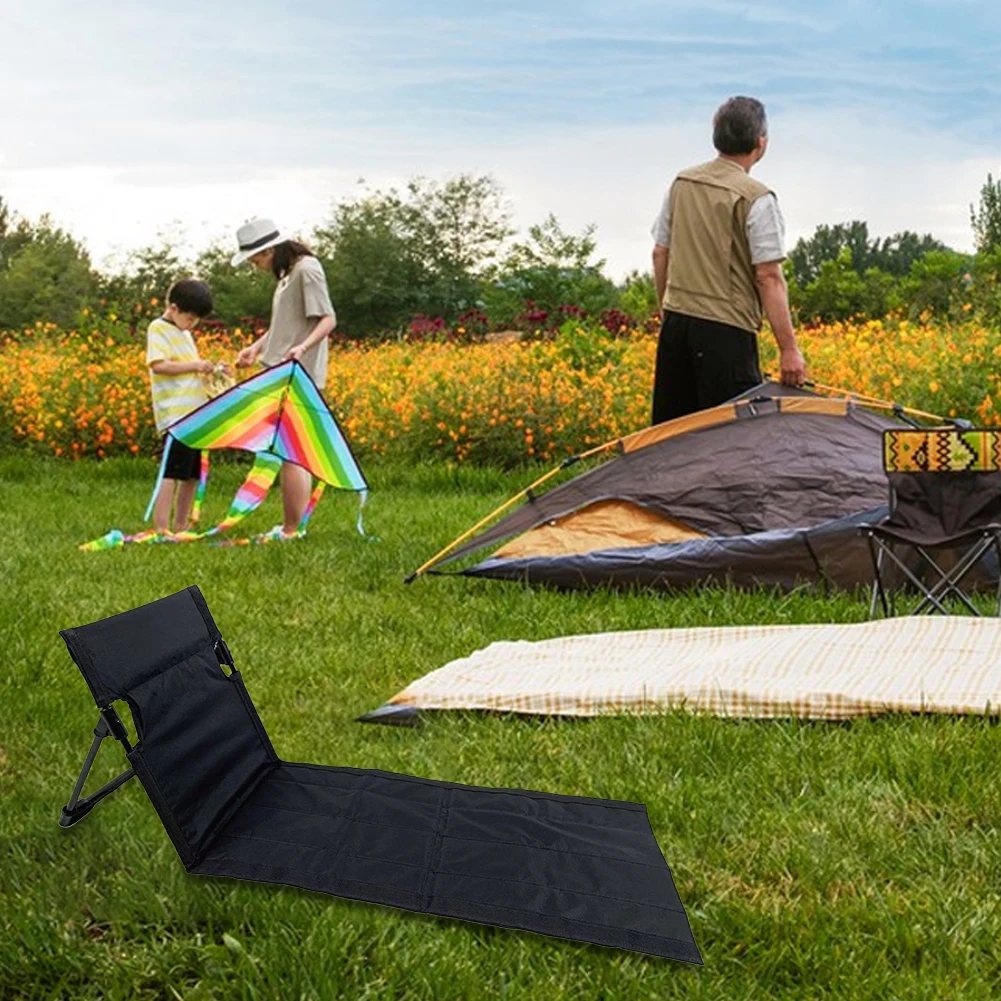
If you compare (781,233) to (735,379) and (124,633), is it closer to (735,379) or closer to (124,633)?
(735,379)

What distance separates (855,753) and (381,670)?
1.64 meters

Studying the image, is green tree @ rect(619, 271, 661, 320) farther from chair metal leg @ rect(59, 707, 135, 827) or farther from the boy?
chair metal leg @ rect(59, 707, 135, 827)

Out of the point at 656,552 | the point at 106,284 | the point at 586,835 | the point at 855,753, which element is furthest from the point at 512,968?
Result: the point at 106,284

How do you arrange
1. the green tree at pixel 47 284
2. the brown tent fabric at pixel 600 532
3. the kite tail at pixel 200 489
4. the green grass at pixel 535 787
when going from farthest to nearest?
1. the green tree at pixel 47 284
2. the kite tail at pixel 200 489
3. the brown tent fabric at pixel 600 532
4. the green grass at pixel 535 787

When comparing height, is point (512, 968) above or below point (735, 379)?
below

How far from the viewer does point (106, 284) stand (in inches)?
1043

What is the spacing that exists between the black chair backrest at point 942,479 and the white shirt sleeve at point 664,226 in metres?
1.51

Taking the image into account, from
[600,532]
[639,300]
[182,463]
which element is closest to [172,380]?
[182,463]

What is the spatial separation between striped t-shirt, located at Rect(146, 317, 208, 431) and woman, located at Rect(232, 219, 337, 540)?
310 millimetres

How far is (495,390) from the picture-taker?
9.88 m

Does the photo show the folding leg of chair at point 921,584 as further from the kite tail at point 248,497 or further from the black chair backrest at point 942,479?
the kite tail at point 248,497

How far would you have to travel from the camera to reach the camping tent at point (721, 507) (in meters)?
5.18

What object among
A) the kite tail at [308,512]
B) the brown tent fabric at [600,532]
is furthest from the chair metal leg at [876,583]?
the kite tail at [308,512]

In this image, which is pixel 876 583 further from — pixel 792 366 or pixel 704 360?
pixel 704 360
